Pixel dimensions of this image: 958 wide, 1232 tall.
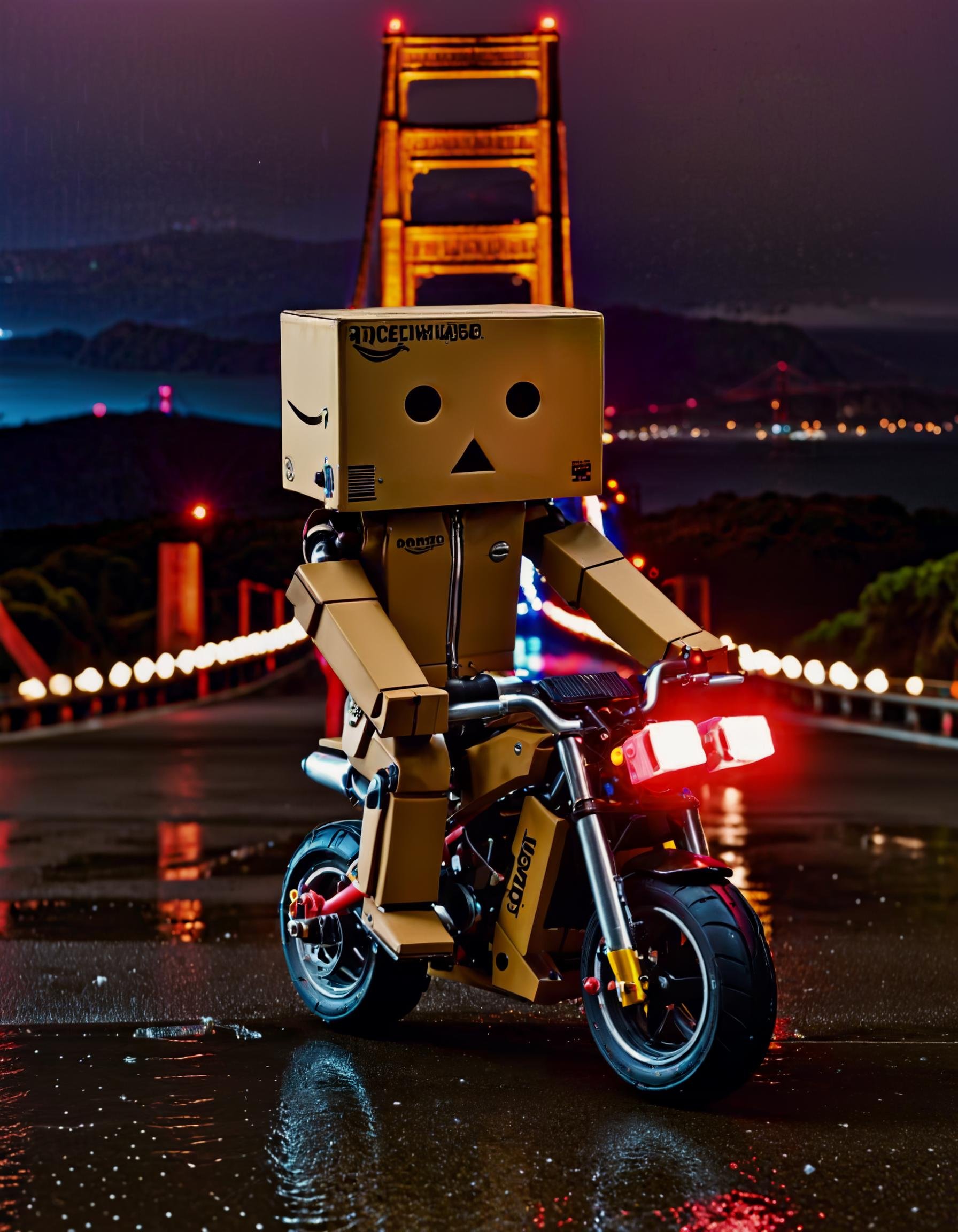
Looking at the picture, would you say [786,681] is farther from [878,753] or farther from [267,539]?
[267,539]

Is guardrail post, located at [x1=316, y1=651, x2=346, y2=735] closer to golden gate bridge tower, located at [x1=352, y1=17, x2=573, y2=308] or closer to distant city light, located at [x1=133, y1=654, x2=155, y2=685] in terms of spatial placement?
distant city light, located at [x1=133, y1=654, x2=155, y2=685]

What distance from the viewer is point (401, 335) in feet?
18.2

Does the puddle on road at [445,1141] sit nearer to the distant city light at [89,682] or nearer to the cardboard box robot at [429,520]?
the cardboard box robot at [429,520]

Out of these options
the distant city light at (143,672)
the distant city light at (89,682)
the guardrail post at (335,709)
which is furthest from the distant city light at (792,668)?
the distant city light at (89,682)

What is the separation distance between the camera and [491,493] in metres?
5.71

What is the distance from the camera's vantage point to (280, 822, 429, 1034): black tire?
5.75 meters

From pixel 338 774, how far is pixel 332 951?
1.90 feet

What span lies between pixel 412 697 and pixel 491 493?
0.85m

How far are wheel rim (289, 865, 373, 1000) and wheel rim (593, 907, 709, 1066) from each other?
3.43 feet

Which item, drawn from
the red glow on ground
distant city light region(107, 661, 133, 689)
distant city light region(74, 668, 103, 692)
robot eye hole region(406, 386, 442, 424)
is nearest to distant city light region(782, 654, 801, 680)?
distant city light region(107, 661, 133, 689)

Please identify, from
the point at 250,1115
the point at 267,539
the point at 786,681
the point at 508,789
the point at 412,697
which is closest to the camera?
A: the point at 250,1115

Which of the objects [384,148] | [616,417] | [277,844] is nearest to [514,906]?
[277,844]

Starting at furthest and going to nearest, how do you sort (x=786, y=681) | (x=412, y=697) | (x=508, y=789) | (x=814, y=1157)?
(x=786, y=681) < (x=508, y=789) < (x=412, y=697) < (x=814, y=1157)

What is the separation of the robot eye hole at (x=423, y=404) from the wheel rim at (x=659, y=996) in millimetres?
1603
